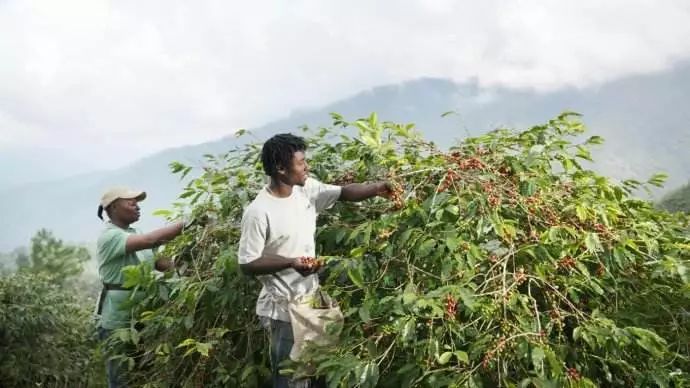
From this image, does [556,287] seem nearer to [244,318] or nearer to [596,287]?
[596,287]

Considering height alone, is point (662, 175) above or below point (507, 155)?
below

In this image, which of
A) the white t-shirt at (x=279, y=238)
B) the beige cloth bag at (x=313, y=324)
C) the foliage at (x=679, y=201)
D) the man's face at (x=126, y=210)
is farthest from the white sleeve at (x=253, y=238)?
the foliage at (x=679, y=201)

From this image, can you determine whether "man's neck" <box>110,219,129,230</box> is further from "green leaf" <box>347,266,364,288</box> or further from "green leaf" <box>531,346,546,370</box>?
"green leaf" <box>531,346,546,370</box>

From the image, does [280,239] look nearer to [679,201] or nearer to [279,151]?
[279,151]

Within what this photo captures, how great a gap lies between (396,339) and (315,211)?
79 cm

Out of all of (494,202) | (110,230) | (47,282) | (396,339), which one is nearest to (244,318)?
(110,230)

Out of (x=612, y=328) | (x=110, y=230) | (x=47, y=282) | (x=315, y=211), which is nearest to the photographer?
(x=612, y=328)

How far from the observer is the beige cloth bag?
324cm

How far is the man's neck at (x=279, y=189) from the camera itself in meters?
3.34

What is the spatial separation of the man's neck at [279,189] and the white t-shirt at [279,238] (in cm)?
2

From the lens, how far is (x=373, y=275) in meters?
3.37

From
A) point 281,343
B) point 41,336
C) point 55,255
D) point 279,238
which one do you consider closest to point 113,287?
point 281,343

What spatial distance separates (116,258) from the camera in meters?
4.44

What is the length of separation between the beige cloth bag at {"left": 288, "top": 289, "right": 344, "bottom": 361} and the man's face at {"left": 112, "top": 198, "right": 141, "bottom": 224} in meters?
1.61
